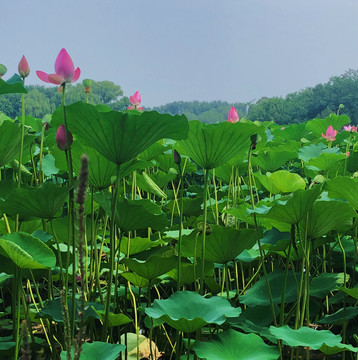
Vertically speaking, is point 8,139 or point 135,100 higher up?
point 135,100

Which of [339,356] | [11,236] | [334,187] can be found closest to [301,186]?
[334,187]

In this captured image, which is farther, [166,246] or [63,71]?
[166,246]

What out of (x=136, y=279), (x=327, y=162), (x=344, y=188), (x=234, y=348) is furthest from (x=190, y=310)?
(x=327, y=162)

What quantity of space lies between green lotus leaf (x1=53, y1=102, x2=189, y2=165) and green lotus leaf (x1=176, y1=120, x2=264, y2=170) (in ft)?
0.42

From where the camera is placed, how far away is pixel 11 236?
101 centimetres

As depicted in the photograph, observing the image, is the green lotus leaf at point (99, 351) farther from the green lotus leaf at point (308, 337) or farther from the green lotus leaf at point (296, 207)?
the green lotus leaf at point (296, 207)

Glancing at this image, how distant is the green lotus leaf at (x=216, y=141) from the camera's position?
1.06 meters

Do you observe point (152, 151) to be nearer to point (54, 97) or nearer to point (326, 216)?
point (326, 216)

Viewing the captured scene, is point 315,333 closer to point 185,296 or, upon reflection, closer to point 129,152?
point 185,296

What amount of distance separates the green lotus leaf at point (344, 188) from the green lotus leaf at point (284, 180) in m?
0.34

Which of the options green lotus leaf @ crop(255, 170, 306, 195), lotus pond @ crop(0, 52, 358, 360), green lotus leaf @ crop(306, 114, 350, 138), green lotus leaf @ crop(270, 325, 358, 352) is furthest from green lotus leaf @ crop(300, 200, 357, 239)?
green lotus leaf @ crop(306, 114, 350, 138)

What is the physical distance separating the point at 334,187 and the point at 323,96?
93.4 feet

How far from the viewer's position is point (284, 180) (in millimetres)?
1457

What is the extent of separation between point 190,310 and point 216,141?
1.28 feet
